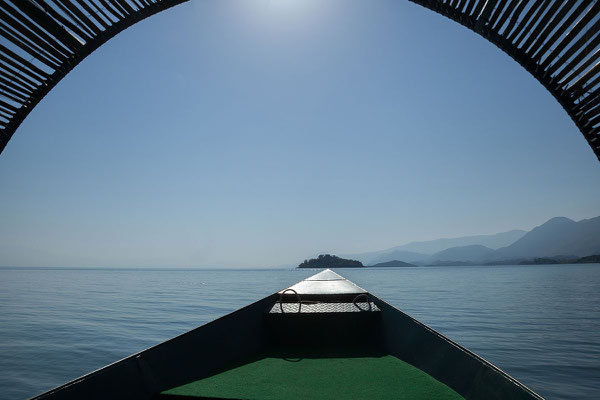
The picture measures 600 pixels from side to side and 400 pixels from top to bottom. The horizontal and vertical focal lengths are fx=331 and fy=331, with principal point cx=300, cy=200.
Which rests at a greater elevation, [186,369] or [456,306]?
[186,369]

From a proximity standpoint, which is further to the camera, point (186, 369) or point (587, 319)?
point (587, 319)

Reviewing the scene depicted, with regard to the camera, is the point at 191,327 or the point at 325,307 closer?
the point at 325,307

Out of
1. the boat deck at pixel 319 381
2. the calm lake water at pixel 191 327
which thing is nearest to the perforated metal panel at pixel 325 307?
the boat deck at pixel 319 381

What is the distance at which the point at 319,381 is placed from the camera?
3838mm

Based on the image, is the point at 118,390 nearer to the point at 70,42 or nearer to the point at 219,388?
the point at 219,388

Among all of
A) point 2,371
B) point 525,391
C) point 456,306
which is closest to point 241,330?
point 525,391

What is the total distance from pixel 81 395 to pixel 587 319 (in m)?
23.7

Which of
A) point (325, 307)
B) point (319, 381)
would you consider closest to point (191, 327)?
point (325, 307)

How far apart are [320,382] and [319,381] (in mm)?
29

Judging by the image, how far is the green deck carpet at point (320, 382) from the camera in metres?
3.37

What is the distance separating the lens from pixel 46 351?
12.0 metres

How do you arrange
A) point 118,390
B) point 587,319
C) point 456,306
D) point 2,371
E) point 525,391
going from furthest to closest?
1. point 456,306
2. point 587,319
3. point 2,371
4. point 118,390
5. point 525,391

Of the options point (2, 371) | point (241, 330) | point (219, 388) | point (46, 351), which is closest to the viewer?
point (219, 388)

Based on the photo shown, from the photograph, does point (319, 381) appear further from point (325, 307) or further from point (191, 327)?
point (191, 327)
